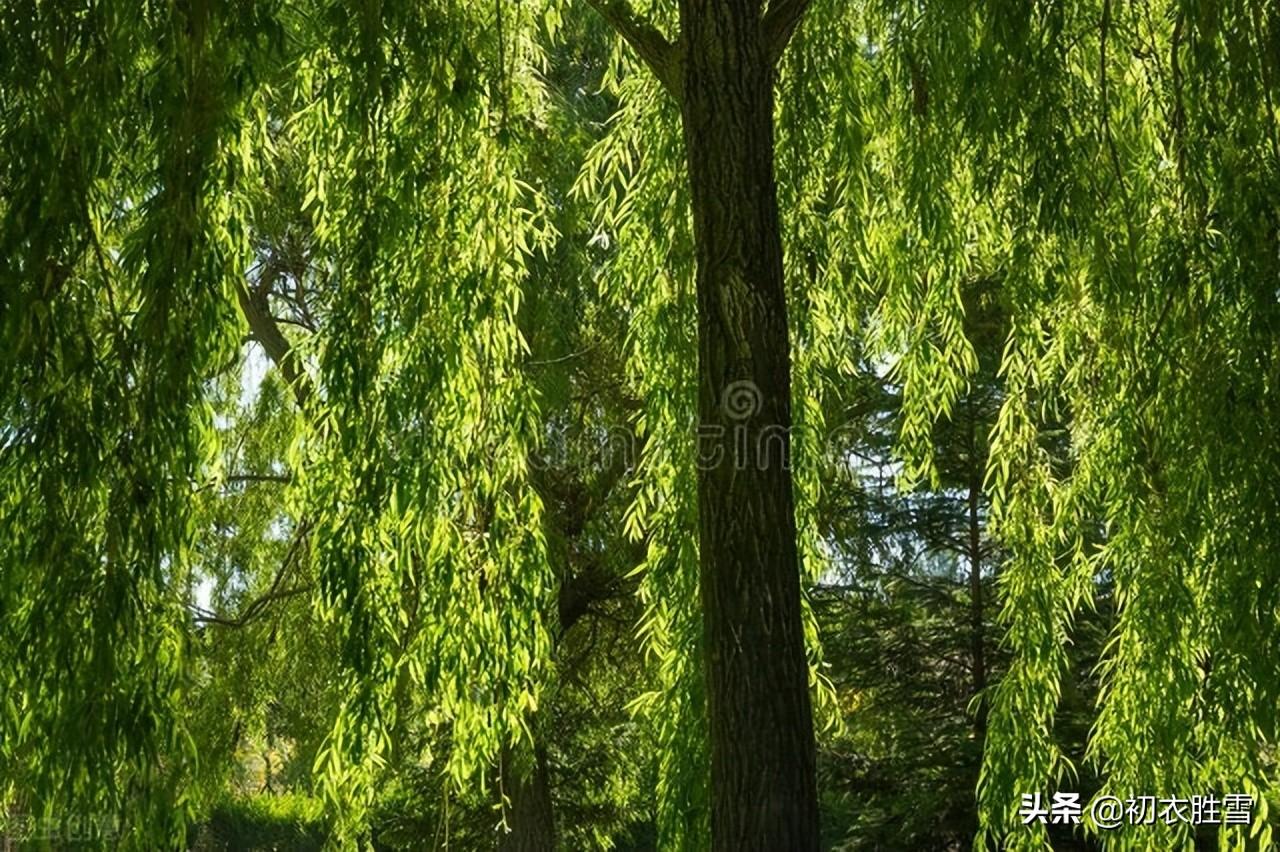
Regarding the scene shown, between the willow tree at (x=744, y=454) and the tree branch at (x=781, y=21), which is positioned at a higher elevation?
the tree branch at (x=781, y=21)

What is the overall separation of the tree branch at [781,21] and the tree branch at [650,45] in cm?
18

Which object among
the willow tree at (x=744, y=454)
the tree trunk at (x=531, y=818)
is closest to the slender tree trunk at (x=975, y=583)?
the tree trunk at (x=531, y=818)

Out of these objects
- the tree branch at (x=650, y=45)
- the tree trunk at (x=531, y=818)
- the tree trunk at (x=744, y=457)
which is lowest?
the tree trunk at (x=531, y=818)

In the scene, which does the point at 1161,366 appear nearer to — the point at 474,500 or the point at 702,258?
the point at 702,258

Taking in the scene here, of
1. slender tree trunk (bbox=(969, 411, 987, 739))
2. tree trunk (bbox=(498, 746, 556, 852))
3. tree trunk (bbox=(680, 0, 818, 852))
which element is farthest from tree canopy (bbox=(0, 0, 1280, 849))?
slender tree trunk (bbox=(969, 411, 987, 739))

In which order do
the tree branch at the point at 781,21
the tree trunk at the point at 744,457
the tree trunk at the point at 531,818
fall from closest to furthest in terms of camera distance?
the tree trunk at the point at 744,457, the tree branch at the point at 781,21, the tree trunk at the point at 531,818

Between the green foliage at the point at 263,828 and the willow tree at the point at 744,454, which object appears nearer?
the willow tree at the point at 744,454

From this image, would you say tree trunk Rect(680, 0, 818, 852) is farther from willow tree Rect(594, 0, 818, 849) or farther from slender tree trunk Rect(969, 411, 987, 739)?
slender tree trunk Rect(969, 411, 987, 739)

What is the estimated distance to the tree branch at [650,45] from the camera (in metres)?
2.96

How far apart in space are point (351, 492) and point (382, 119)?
0.69 m

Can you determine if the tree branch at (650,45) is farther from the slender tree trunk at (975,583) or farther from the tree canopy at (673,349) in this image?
the slender tree trunk at (975,583)

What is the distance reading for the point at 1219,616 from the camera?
2.92m

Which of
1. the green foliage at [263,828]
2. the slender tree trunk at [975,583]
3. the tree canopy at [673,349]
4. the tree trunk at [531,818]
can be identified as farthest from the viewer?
the green foliage at [263,828]

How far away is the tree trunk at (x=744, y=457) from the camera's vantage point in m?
2.68
